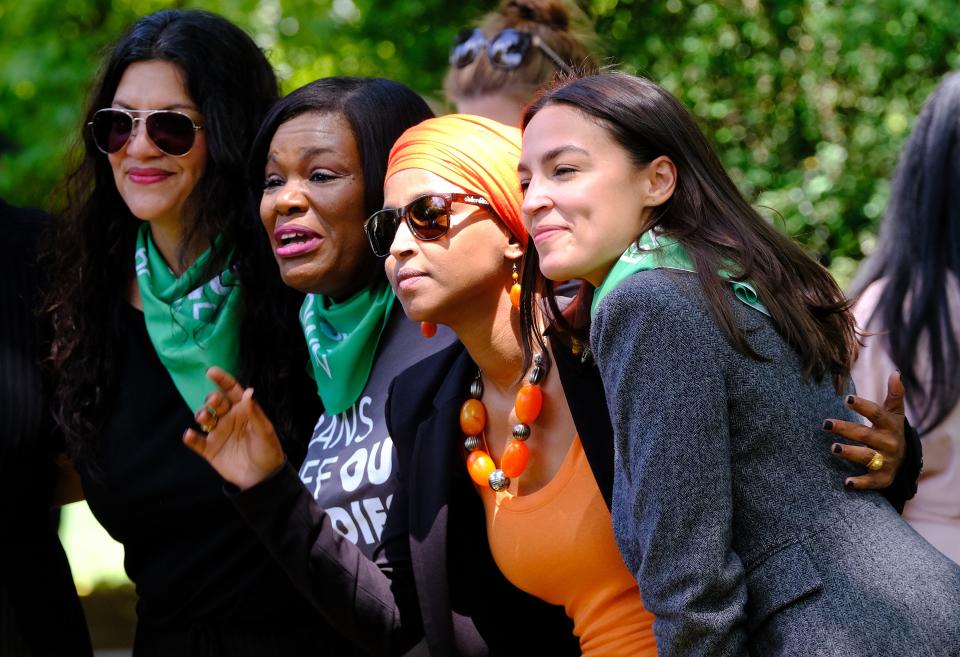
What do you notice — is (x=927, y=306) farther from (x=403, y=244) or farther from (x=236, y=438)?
(x=236, y=438)

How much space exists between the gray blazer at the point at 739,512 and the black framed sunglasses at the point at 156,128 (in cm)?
170

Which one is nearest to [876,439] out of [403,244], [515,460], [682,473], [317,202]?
[682,473]

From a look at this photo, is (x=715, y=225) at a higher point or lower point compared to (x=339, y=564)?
higher

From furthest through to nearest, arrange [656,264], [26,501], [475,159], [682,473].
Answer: [26,501] → [475,159] → [656,264] → [682,473]

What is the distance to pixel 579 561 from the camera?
8.21ft

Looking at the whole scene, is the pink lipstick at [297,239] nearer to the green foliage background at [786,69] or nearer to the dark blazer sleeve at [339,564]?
the dark blazer sleeve at [339,564]

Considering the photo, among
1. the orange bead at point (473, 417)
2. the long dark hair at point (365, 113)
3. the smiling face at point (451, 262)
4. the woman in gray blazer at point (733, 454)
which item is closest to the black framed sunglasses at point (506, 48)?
the long dark hair at point (365, 113)

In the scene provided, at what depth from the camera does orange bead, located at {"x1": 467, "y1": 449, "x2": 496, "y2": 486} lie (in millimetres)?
2697

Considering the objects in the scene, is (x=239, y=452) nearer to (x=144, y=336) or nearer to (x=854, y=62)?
(x=144, y=336)

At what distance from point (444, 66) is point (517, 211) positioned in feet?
13.5

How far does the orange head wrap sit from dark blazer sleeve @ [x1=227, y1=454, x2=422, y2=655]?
0.76m

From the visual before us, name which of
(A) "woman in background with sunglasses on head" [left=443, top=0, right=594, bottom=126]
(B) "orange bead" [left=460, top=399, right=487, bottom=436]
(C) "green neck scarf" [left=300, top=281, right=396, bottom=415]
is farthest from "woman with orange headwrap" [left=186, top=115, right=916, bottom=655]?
(A) "woman in background with sunglasses on head" [left=443, top=0, right=594, bottom=126]

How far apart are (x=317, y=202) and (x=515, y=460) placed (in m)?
0.92

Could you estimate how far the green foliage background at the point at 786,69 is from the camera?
604 cm
